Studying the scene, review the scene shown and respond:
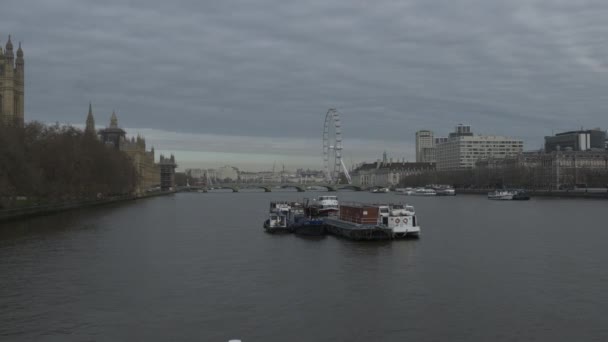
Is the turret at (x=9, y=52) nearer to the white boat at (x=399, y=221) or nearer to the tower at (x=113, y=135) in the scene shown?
the tower at (x=113, y=135)

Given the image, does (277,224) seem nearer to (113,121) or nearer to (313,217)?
(313,217)

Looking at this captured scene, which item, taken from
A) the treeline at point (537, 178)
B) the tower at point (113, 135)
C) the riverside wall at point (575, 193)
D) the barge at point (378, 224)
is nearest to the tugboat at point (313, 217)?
the barge at point (378, 224)

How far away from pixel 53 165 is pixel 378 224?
117 feet

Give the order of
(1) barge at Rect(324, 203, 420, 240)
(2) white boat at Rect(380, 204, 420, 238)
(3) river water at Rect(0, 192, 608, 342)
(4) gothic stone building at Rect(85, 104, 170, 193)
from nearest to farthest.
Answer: (3) river water at Rect(0, 192, 608, 342) < (1) barge at Rect(324, 203, 420, 240) < (2) white boat at Rect(380, 204, 420, 238) < (4) gothic stone building at Rect(85, 104, 170, 193)

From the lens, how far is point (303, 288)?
22.1 meters

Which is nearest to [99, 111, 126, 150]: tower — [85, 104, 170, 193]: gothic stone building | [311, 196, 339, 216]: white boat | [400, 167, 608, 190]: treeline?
[85, 104, 170, 193]: gothic stone building

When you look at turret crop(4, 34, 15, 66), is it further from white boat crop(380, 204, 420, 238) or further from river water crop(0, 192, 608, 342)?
white boat crop(380, 204, 420, 238)

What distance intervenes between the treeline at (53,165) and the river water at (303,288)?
8033 millimetres

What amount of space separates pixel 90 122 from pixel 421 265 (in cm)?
13137

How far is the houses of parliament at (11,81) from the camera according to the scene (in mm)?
94312

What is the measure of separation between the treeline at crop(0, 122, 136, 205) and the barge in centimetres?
2354

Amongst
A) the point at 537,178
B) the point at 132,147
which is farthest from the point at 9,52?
the point at 537,178

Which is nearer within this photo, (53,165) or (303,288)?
(303,288)

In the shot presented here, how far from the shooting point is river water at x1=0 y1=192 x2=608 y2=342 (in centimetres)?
1662
